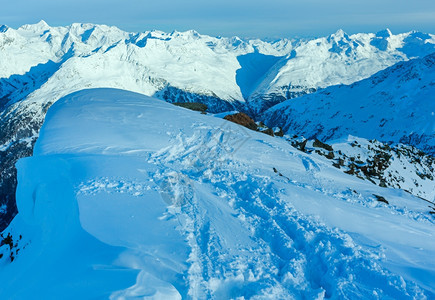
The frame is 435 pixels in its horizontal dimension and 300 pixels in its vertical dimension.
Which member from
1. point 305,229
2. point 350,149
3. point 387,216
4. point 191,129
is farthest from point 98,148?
point 350,149

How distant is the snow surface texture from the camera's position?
7.29 metres

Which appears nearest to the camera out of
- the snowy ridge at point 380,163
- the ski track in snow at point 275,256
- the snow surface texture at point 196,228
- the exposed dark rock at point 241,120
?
the snow surface texture at point 196,228

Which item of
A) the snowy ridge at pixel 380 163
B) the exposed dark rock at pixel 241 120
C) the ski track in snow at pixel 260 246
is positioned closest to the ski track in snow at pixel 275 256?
the ski track in snow at pixel 260 246

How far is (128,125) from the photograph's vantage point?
60.8ft

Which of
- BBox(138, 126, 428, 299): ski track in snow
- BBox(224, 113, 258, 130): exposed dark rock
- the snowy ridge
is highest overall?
BBox(138, 126, 428, 299): ski track in snow

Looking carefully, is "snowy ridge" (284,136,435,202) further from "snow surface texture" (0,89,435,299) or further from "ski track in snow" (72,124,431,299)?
"ski track in snow" (72,124,431,299)

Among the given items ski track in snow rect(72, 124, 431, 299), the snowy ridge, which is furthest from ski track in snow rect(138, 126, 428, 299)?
the snowy ridge

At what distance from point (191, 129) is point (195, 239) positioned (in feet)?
37.1

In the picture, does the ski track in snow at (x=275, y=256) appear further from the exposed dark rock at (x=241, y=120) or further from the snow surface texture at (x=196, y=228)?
the exposed dark rock at (x=241, y=120)

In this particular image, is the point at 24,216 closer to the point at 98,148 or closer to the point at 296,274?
the point at 98,148

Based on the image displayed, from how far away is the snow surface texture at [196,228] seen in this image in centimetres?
729

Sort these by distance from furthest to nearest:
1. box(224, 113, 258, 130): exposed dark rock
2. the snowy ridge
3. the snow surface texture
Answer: box(224, 113, 258, 130): exposed dark rock < the snowy ridge < the snow surface texture

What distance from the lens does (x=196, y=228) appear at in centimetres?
938

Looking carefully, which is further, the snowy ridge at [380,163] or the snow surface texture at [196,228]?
the snowy ridge at [380,163]
